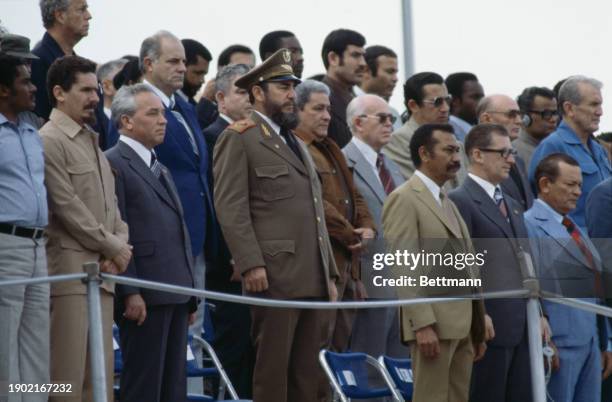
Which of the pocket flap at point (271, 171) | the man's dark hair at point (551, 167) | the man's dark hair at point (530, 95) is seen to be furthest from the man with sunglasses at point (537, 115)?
the pocket flap at point (271, 171)

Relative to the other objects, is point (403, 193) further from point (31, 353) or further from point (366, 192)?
point (31, 353)

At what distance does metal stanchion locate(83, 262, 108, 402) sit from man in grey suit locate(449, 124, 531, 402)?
2728 mm

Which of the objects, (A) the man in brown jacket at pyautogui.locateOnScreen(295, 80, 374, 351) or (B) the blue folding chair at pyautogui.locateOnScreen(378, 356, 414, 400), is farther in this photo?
(A) the man in brown jacket at pyautogui.locateOnScreen(295, 80, 374, 351)

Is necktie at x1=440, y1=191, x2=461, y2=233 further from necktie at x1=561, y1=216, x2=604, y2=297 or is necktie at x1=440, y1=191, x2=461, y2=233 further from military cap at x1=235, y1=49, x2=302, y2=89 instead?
military cap at x1=235, y1=49, x2=302, y2=89

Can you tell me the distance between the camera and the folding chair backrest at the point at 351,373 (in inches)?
350

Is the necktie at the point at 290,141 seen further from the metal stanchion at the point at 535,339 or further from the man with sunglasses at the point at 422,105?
the man with sunglasses at the point at 422,105

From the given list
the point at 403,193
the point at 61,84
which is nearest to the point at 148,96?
the point at 61,84

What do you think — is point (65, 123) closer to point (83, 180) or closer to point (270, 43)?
point (83, 180)

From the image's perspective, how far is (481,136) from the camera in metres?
9.76

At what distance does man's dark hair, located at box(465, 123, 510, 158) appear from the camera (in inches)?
383

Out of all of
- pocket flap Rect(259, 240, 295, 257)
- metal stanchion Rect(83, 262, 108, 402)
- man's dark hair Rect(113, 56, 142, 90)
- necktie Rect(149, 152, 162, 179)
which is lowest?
metal stanchion Rect(83, 262, 108, 402)

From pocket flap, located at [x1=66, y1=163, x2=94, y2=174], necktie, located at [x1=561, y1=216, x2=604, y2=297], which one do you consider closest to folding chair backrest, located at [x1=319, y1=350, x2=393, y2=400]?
necktie, located at [x1=561, y1=216, x2=604, y2=297]

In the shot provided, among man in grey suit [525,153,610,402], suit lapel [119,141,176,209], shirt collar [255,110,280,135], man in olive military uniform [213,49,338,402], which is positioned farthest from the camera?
man in grey suit [525,153,610,402]

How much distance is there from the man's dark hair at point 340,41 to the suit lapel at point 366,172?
1505 millimetres
